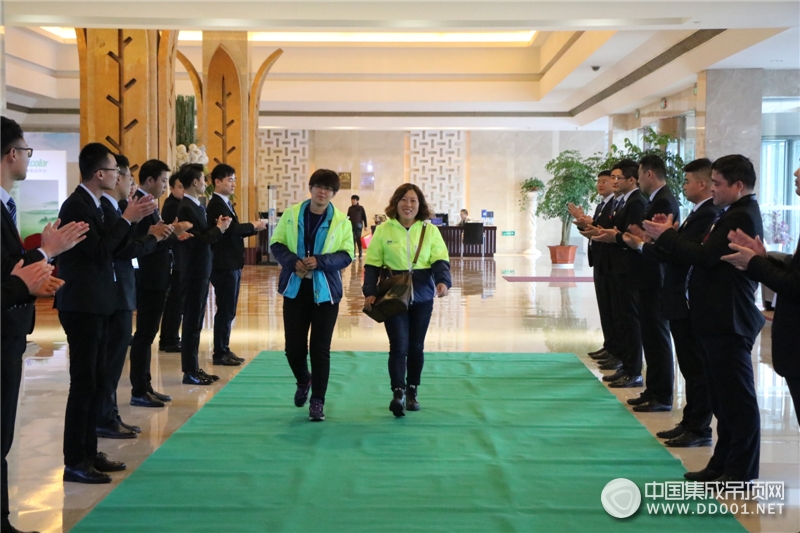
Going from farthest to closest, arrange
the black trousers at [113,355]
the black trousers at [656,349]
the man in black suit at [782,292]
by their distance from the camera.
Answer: the black trousers at [656,349], the black trousers at [113,355], the man in black suit at [782,292]

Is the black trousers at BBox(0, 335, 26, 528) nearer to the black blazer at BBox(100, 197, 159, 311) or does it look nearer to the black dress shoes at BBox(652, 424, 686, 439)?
the black blazer at BBox(100, 197, 159, 311)

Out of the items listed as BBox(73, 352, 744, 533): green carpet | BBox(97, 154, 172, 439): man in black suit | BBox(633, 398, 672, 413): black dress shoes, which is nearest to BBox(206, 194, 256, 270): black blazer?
BBox(73, 352, 744, 533): green carpet

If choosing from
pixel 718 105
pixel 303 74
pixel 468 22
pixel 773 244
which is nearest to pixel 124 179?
pixel 468 22

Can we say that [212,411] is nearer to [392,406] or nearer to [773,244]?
[392,406]

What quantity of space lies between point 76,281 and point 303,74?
15.8 metres

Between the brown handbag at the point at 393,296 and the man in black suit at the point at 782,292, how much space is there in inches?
88.2

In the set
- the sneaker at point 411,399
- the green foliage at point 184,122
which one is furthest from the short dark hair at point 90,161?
the green foliage at point 184,122

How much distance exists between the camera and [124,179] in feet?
15.4

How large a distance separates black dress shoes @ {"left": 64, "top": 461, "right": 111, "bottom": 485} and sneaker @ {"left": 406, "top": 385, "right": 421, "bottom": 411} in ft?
7.11

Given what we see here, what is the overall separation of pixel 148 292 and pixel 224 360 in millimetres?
1676

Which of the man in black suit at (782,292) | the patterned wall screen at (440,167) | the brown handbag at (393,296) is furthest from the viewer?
the patterned wall screen at (440,167)

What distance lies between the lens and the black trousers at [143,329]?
5664 mm

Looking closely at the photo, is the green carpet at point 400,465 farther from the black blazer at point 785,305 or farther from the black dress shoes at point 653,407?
the black blazer at point 785,305

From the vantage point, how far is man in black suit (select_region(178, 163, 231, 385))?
6352 mm
